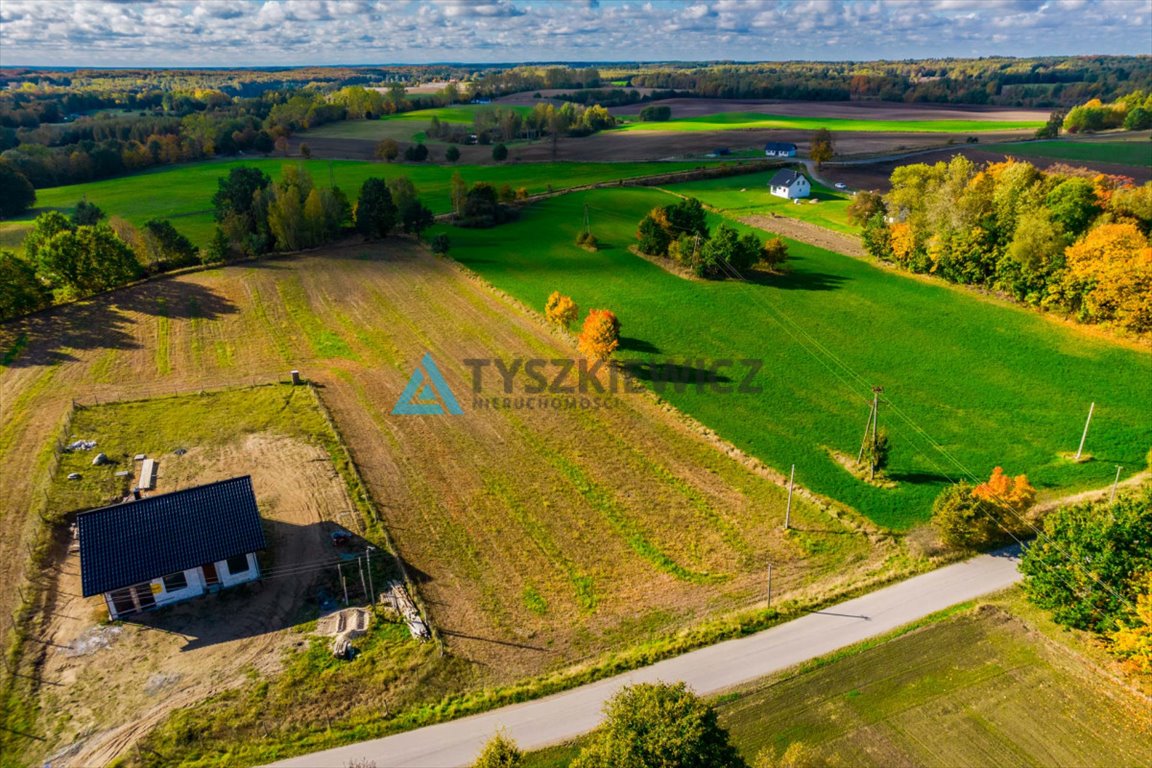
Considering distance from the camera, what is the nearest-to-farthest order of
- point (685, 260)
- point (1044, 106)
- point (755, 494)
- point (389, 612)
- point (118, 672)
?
1. point (118, 672)
2. point (389, 612)
3. point (755, 494)
4. point (685, 260)
5. point (1044, 106)

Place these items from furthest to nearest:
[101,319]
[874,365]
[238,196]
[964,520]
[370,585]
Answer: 1. [238,196]
2. [101,319]
3. [874,365]
4. [964,520]
5. [370,585]

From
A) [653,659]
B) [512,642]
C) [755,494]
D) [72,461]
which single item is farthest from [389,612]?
[72,461]

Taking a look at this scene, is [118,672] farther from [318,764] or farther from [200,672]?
Answer: [318,764]

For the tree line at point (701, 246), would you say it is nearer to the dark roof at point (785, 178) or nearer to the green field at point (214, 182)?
the dark roof at point (785, 178)

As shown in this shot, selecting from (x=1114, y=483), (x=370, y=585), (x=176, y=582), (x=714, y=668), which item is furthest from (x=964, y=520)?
(x=176, y=582)

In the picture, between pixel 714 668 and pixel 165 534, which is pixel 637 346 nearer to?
pixel 714 668
